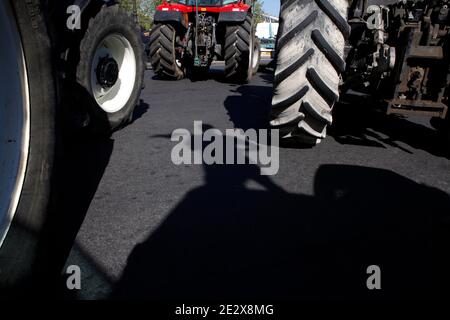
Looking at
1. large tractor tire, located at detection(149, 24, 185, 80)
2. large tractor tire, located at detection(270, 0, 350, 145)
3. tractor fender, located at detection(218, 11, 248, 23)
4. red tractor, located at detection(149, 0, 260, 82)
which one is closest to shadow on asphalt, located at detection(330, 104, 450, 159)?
large tractor tire, located at detection(270, 0, 350, 145)

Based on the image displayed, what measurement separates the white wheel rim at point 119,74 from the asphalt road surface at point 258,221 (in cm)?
45

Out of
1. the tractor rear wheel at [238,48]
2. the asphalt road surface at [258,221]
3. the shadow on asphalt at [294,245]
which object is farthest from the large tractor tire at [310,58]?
the tractor rear wheel at [238,48]

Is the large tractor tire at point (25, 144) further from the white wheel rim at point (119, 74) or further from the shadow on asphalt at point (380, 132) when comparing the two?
the shadow on asphalt at point (380, 132)

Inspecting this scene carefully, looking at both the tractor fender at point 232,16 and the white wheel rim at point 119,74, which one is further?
the tractor fender at point 232,16

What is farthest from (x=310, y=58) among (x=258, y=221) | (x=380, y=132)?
(x=380, y=132)

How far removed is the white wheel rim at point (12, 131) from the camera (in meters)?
1.13

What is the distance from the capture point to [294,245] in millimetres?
1745

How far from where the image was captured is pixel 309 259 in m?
1.65

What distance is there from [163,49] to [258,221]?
21.1ft

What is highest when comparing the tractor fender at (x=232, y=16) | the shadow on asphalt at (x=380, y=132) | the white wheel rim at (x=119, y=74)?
the tractor fender at (x=232, y=16)

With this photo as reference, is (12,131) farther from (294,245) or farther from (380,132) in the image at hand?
(380,132)
